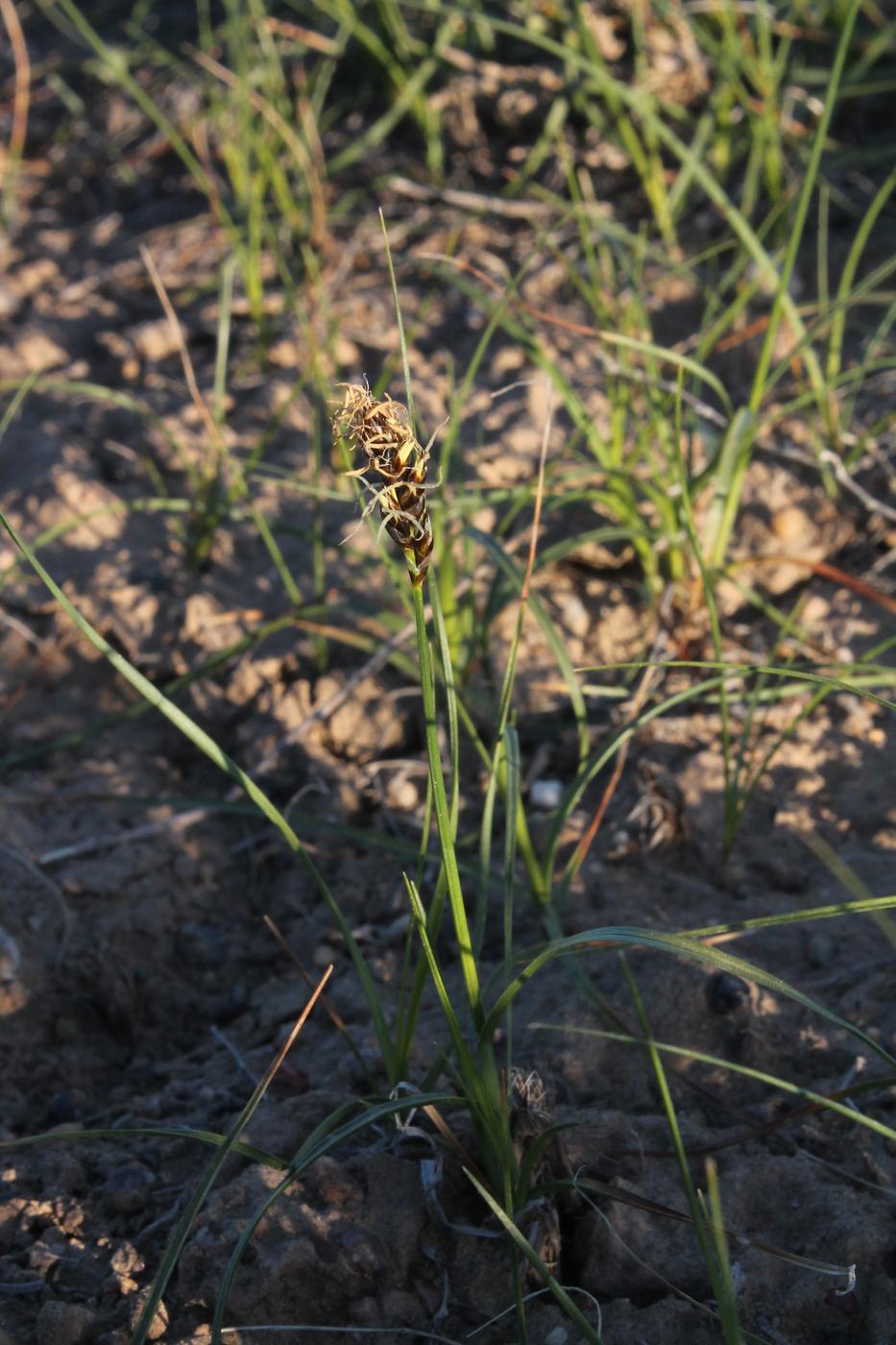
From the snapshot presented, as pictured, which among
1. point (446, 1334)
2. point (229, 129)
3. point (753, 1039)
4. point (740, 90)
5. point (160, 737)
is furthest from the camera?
point (229, 129)

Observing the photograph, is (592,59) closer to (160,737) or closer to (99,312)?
(99,312)

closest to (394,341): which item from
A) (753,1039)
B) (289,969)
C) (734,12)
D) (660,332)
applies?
(660,332)

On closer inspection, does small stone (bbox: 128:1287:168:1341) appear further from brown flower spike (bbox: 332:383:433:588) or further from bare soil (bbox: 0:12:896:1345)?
brown flower spike (bbox: 332:383:433:588)

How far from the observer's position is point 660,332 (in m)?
2.65

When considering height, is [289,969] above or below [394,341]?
below

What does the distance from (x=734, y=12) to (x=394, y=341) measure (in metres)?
1.01

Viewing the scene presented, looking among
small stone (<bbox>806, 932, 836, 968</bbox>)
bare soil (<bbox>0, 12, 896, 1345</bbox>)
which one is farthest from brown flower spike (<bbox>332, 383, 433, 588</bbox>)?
small stone (<bbox>806, 932, 836, 968</bbox>)

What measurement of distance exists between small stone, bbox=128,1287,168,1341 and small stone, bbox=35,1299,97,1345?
38 millimetres

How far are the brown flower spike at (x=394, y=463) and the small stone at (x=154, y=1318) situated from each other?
0.81 metres

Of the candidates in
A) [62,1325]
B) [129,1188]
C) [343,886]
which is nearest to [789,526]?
[343,886]

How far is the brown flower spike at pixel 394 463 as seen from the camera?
80 centimetres

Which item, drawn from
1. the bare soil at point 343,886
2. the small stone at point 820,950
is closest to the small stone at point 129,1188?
the bare soil at point 343,886

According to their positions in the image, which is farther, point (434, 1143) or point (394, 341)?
point (394, 341)

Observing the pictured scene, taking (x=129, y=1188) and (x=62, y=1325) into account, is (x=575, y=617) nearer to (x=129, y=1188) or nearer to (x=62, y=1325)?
(x=129, y=1188)
